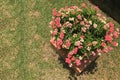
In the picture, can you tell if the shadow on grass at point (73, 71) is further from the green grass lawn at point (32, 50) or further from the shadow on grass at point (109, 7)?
the shadow on grass at point (109, 7)

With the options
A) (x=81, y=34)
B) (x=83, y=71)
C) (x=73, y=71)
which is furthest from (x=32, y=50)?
(x=81, y=34)

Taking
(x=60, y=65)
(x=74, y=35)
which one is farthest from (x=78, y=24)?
(x=60, y=65)

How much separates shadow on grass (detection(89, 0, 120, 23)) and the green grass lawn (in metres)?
0.39

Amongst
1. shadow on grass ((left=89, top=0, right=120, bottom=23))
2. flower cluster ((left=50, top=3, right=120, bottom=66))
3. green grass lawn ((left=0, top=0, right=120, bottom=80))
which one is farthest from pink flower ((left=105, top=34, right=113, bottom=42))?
shadow on grass ((left=89, top=0, right=120, bottom=23))

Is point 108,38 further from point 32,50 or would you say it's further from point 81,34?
point 32,50

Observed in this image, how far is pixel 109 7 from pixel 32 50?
358 cm

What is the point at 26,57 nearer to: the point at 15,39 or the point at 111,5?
the point at 15,39

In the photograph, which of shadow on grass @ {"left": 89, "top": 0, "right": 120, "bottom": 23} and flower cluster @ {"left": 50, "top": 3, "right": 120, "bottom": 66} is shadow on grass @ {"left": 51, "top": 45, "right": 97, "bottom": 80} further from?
shadow on grass @ {"left": 89, "top": 0, "right": 120, "bottom": 23}

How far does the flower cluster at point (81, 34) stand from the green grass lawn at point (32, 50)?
3.31 ft

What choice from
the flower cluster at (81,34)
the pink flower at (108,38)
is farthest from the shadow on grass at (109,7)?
the pink flower at (108,38)

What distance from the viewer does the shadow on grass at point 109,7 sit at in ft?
30.2

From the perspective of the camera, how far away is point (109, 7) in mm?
9352

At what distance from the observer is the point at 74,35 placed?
6969 mm

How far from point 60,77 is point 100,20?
7.63ft
